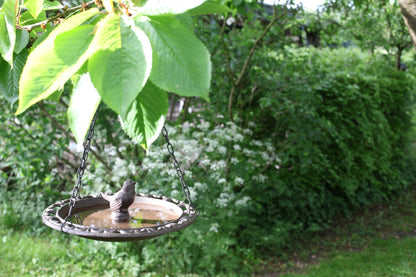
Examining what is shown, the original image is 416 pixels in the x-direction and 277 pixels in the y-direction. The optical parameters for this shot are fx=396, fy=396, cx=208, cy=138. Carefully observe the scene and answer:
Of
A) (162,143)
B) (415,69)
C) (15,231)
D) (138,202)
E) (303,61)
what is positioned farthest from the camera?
(415,69)

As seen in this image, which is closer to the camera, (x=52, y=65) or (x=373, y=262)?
(x=52, y=65)

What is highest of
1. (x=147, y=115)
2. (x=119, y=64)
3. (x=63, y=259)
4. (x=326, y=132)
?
(x=119, y=64)

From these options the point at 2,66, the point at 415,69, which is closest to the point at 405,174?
the point at 415,69

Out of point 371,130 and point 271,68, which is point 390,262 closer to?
point 371,130

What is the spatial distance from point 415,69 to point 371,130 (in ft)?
6.51

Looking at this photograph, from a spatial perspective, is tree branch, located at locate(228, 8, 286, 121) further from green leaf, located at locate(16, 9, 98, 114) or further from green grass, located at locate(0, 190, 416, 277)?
green leaf, located at locate(16, 9, 98, 114)

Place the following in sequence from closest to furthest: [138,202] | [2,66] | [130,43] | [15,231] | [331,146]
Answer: [130,43]
[2,66]
[138,202]
[15,231]
[331,146]

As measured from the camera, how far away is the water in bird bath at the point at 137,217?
58.3 inches

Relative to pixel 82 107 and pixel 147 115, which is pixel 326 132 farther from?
pixel 82 107

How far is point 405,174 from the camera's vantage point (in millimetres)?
7887

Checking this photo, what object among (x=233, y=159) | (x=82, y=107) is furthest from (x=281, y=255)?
(x=82, y=107)

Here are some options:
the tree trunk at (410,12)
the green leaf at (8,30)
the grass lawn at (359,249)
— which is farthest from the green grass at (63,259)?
the green leaf at (8,30)

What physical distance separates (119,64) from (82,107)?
105 mm

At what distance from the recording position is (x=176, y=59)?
0.47 m
